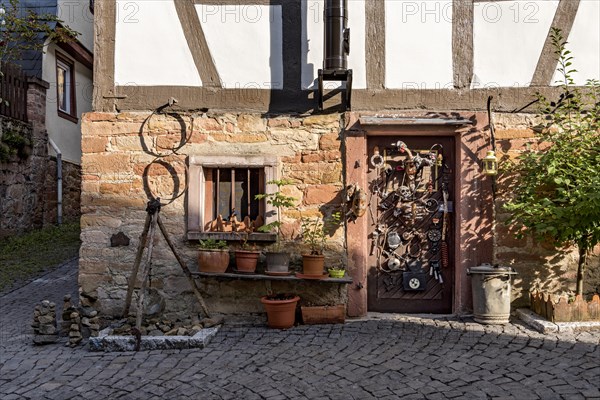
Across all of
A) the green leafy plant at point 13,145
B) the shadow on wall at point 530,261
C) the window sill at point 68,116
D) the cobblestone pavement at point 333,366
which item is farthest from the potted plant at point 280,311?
the window sill at point 68,116

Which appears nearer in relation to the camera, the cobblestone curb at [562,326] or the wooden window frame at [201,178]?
the cobblestone curb at [562,326]

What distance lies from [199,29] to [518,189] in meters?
3.82

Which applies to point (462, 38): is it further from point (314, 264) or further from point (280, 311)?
point (280, 311)

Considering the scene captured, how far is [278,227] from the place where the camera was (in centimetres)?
555

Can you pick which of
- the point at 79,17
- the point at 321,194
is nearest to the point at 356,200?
the point at 321,194

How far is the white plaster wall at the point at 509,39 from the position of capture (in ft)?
17.9

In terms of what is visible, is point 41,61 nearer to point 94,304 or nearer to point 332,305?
point 94,304

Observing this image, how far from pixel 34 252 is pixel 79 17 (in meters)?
6.20

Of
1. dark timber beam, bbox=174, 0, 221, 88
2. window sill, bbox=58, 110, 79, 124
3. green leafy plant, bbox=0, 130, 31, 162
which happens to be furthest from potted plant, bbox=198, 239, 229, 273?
window sill, bbox=58, 110, 79, 124

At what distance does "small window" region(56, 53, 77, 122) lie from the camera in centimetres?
1119

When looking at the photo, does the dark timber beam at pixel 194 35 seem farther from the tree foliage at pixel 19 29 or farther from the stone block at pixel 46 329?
the stone block at pixel 46 329

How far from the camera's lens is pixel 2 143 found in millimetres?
8570

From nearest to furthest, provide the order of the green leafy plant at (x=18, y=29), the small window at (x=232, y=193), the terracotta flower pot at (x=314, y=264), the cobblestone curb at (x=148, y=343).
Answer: the cobblestone curb at (x=148, y=343) < the terracotta flower pot at (x=314, y=264) < the small window at (x=232, y=193) < the green leafy plant at (x=18, y=29)

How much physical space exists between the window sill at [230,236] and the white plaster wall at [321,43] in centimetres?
168
